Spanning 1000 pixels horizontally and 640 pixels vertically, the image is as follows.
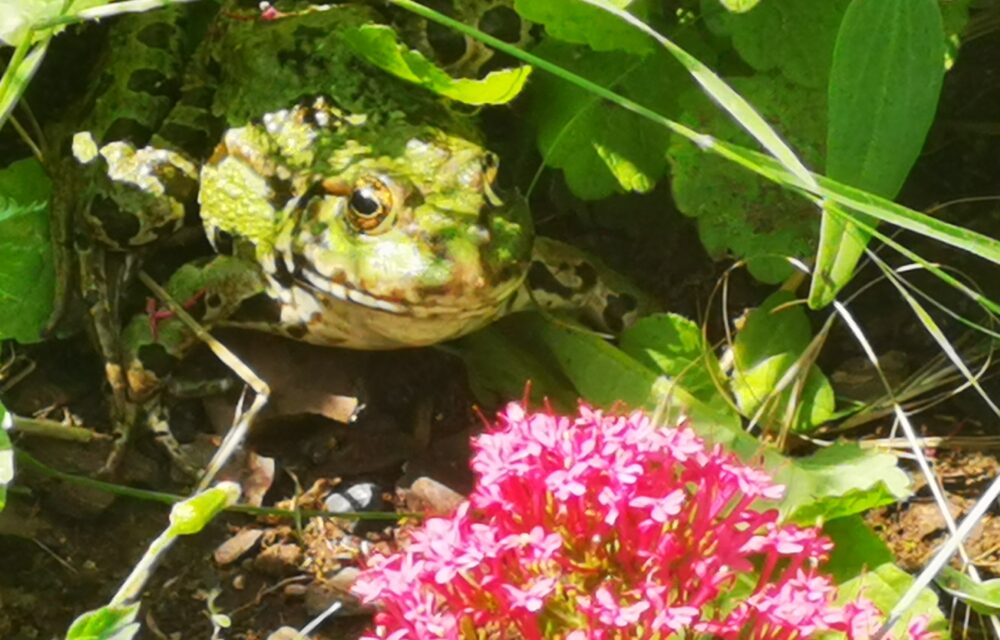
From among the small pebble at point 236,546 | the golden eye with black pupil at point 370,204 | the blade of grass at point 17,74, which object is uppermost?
the blade of grass at point 17,74

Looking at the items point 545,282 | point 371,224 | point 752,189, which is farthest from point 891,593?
point 371,224

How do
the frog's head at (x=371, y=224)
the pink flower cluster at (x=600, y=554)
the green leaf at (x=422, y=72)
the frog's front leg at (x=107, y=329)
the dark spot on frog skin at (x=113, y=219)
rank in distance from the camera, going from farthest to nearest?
the dark spot on frog skin at (x=113, y=219) < the frog's front leg at (x=107, y=329) < the frog's head at (x=371, y=224) < the green leaf at (x=422, y=72) < the pink flower cluster at (x=600, y=554)

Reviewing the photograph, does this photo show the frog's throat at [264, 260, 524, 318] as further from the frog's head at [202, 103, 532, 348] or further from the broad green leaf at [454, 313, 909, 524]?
the broad green leaf at [454, 313, 909, 524]

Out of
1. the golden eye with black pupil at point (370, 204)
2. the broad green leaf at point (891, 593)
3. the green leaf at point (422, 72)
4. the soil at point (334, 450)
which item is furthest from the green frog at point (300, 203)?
the broad green leaf at point (891, 593)

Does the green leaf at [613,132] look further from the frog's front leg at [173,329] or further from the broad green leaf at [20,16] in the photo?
the broad green leaf at [20,16]

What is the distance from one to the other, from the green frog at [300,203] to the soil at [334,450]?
0.11 meters

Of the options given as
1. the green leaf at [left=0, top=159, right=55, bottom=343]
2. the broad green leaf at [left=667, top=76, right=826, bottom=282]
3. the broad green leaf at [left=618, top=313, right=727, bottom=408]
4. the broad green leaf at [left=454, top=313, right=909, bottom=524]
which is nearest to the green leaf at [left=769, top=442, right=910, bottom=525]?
the broad green leaf at [left=454, top=313, right=909, bottom=524]

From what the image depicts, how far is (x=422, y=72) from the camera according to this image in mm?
2748

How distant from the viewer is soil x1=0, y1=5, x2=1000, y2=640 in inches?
109

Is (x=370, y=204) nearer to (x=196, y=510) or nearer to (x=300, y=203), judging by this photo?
(x=300, y=203)

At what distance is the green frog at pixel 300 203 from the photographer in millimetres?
2812

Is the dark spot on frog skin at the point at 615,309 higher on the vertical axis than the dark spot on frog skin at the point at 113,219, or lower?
lower

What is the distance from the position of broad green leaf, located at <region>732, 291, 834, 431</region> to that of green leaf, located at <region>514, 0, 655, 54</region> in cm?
62

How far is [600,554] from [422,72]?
1.07 metres
